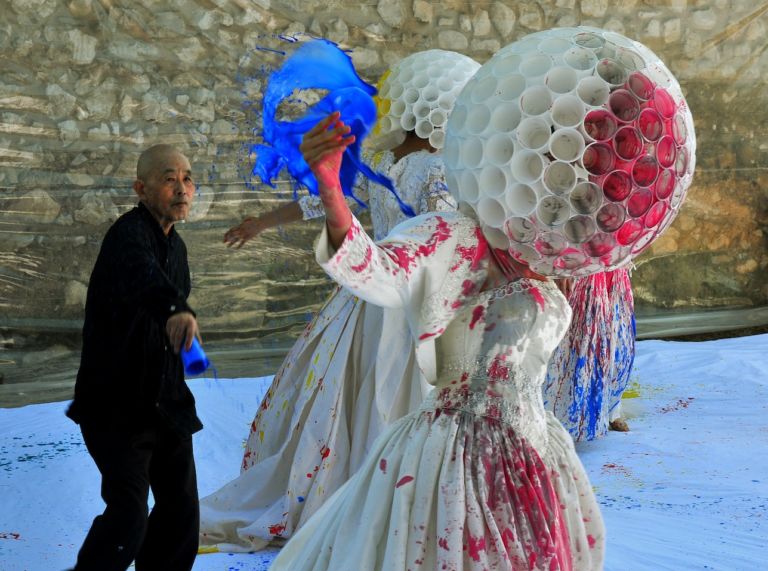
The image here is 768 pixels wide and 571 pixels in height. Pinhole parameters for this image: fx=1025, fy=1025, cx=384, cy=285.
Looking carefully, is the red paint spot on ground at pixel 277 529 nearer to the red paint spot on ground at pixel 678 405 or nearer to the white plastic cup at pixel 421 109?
the white plastic cup at pixel 421 109

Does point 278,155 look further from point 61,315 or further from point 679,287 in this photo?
point 679,287

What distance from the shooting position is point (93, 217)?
5.12 meters

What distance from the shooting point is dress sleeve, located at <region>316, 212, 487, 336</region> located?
1.46m

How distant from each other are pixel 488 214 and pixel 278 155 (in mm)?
413

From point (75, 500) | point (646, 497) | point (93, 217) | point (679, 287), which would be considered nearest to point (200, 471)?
point (75, 500)

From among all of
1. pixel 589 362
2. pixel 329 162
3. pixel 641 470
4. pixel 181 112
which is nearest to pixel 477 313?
pixel 329 162

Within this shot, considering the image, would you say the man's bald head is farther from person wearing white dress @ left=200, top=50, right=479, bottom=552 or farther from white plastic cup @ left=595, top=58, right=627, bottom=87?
white plastic cup @ left=595, top=58, right=627, bottom=87

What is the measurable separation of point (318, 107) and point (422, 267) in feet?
1.23

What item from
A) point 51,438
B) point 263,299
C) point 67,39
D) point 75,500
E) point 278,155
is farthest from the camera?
point 263,299

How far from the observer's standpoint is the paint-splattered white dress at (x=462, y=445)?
1550mm

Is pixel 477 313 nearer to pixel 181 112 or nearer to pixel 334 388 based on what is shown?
pixel 334 388

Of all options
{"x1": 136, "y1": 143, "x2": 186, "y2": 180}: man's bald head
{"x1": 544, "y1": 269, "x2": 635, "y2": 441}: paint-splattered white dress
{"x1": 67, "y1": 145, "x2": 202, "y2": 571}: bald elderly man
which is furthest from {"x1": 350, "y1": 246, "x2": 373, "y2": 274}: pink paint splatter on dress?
{"x1": 544, "y1": 269, "x2": 635, "y2": 441}: paint-splattered white dress

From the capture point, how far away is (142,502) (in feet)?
7.30

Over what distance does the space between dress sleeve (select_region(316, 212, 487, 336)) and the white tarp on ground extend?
1399mm
